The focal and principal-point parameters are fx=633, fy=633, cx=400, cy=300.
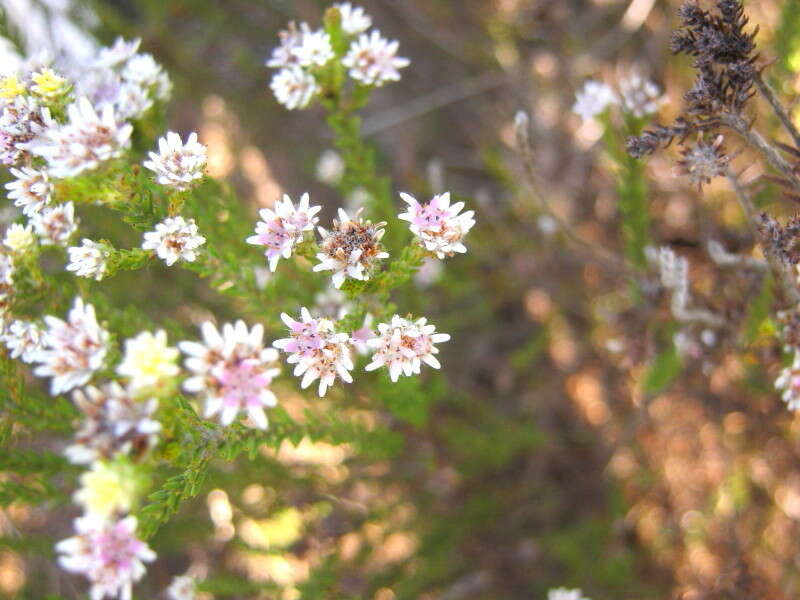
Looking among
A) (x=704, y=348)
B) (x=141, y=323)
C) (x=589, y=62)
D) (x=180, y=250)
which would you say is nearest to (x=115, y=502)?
(x=180, y=250)

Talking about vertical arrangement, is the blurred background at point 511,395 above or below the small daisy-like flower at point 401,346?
above

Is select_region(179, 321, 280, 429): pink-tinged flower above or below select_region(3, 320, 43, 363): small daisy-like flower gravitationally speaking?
below

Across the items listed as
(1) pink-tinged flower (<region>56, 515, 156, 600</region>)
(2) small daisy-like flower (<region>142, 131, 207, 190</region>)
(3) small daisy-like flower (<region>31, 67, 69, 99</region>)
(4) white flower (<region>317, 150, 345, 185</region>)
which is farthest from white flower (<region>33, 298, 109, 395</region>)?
(4) white flower (<region>317, 150, 345, 185</region>)

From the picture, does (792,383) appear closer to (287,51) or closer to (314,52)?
(314,52)

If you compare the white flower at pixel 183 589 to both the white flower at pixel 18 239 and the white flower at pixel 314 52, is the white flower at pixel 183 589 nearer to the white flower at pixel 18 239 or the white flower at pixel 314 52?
the white flower at pixel 18 239

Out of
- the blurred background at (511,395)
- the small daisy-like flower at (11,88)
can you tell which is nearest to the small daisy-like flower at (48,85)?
the small daisy-like flower at (11,88)

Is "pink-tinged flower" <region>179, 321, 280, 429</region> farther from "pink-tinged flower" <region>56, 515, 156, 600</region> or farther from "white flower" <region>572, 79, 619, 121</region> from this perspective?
"white flower" <region>572, 79, 619, 121</region>

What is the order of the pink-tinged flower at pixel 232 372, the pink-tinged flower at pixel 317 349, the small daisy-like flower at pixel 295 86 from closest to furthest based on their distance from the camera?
the pink-tinged flower at pixel 232 372 < the pink-tinged flower at pixel 317 349 < the small daisy-like flower at pixel 295 86
